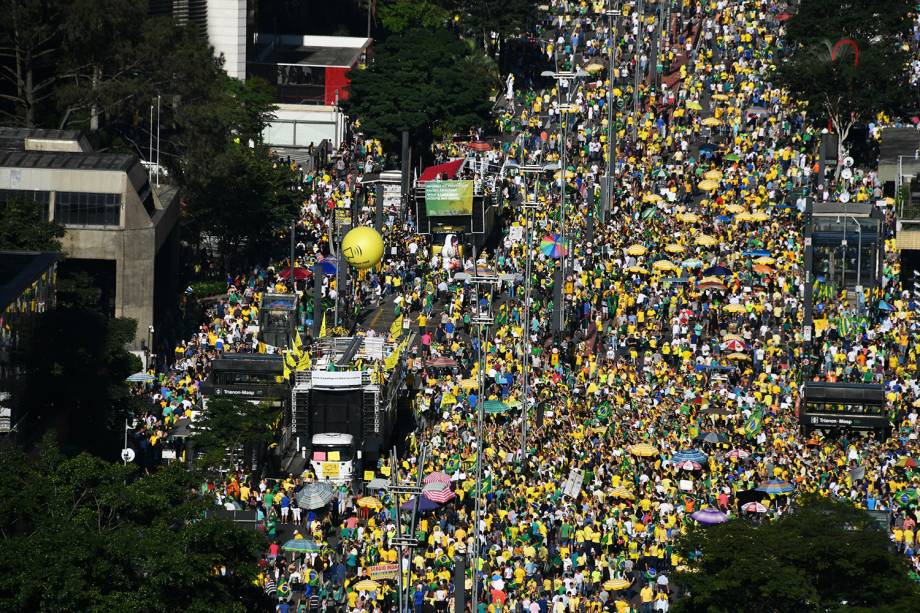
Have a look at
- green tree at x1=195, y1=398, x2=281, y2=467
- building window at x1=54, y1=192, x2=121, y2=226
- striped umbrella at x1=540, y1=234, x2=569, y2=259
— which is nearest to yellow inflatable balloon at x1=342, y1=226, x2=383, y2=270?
striped umbrella at x1=540, y1=234, x2=569, y2=259

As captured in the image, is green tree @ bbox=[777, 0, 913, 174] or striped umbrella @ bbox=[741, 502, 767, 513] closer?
striped umbrella @ bbox=[741, 502, 767, 513]

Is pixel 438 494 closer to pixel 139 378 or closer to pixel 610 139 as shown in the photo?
pixel 139 378

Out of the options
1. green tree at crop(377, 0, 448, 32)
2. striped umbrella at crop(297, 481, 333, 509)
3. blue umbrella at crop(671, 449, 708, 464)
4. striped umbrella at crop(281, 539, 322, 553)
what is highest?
green tree at crop(377, 0, 448, 32)

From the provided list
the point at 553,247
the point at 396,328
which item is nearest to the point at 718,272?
the point at 553,247

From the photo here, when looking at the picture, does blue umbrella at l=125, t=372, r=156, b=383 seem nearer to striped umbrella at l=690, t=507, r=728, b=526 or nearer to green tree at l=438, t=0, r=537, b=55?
striped umbrella at l=690, t=507, r=728, b=526

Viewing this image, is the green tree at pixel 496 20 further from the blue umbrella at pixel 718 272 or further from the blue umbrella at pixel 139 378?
the blue umbrella at pixel 139 378

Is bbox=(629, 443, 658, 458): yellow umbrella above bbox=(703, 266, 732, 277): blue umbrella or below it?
below

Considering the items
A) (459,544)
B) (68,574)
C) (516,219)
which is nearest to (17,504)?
(68,574)

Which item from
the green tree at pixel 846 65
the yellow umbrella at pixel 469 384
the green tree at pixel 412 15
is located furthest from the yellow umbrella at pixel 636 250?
the green tree at pixel 412 15
